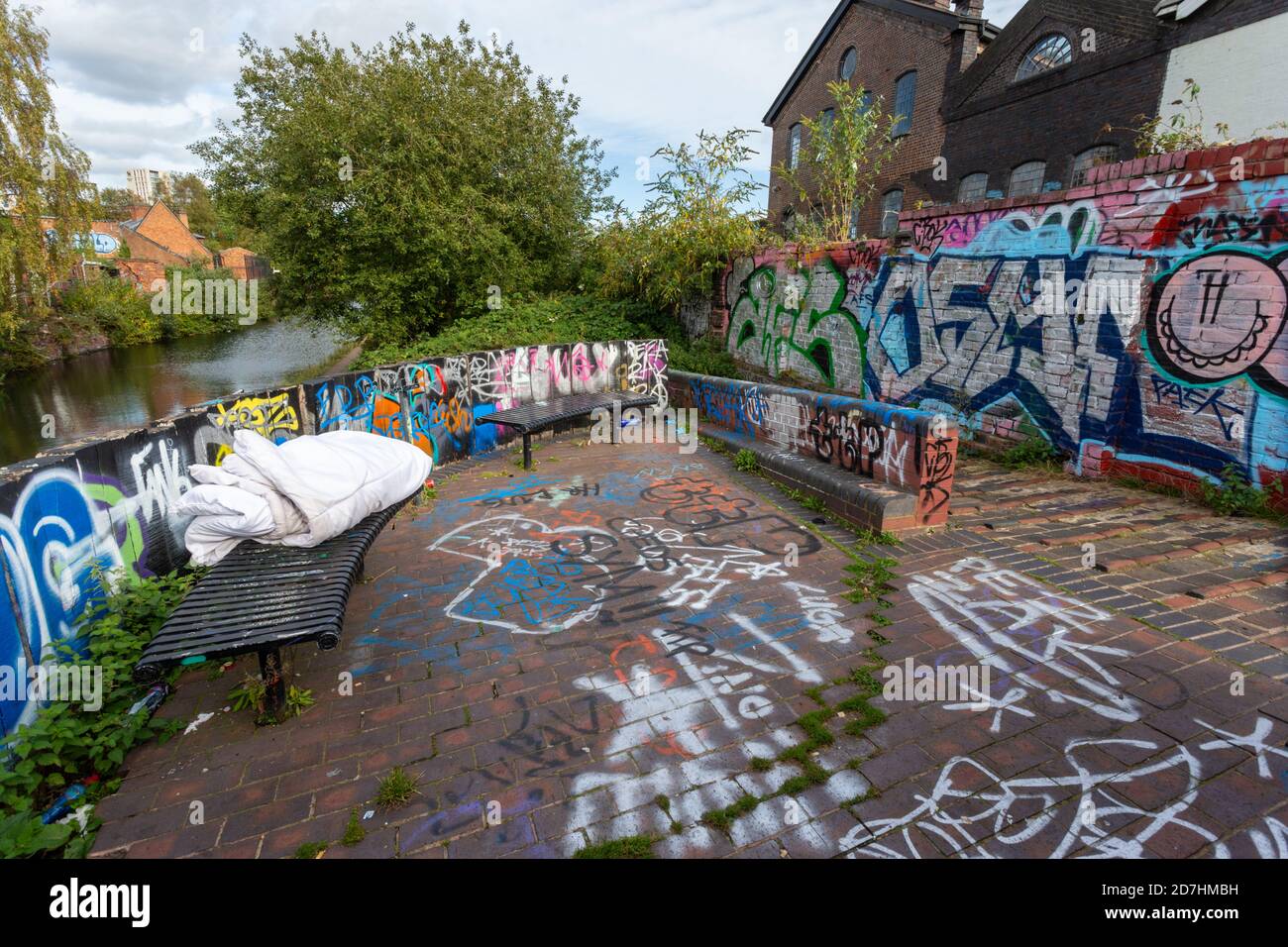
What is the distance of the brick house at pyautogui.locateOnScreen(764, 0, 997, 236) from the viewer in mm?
16609

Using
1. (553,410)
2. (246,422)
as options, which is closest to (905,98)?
(553,410)

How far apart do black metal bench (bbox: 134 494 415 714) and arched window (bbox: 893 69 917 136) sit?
65.5ft

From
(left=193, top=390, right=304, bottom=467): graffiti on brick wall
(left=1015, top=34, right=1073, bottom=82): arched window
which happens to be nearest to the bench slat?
(left=193, top=390, right=304, bottom=467): graffiti on brick wall

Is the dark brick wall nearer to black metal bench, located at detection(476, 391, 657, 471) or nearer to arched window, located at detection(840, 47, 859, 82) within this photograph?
arched window, located at detection(840, 47, 859, 82)

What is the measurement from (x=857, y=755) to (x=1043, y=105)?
17.0m

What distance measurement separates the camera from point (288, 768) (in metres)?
2.72

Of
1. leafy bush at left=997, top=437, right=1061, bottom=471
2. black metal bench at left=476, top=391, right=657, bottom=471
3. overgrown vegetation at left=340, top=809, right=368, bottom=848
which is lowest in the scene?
overgrown vegetation at left=340, top=809, right=368, bottom=848

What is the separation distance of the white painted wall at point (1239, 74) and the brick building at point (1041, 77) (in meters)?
0.02

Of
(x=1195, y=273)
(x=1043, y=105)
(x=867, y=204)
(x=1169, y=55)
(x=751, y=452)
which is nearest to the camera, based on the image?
(x=1195, y=273)

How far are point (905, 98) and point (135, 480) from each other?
21.1 metres

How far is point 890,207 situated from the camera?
18.7m

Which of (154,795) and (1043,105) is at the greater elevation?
(1043,105)

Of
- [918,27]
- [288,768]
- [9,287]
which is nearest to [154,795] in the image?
[288,768]

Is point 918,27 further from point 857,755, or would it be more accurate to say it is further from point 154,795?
Result: point 154,795
